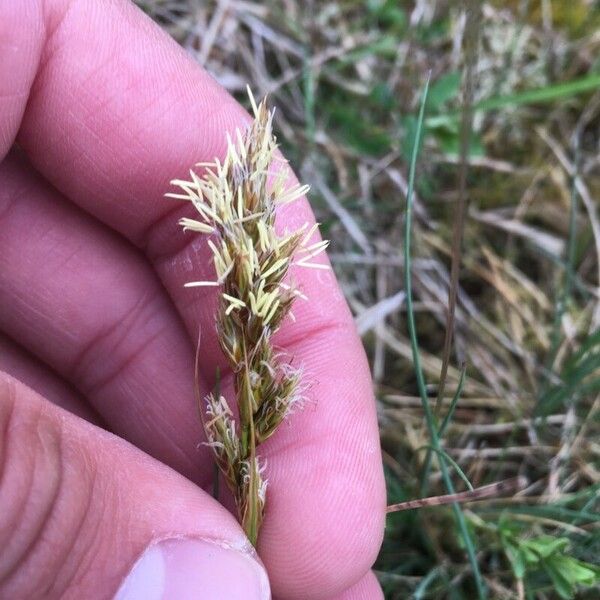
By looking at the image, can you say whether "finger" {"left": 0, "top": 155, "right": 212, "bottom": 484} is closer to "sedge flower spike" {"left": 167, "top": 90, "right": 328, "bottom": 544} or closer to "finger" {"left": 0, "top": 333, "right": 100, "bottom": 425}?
"finger" {"left": 0, "top": 333, "right": 100, "bottom": 425}

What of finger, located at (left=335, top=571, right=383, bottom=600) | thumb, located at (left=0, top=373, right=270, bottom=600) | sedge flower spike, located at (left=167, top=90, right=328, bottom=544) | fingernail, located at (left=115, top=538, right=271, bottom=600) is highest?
sedge flower spike, located at (left=167, top=90, right=328, bottom=544)

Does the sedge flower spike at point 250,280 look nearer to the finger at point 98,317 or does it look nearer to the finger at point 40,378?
the finger at point 98,317

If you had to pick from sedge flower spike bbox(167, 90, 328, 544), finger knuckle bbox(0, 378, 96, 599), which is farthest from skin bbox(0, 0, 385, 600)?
sedge flower spike bbox(167, 90, 328, 544)

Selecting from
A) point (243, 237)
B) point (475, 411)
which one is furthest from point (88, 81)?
point (475, 411)

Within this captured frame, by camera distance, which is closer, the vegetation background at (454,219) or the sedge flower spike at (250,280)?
the sedge flower spike at (250,280)

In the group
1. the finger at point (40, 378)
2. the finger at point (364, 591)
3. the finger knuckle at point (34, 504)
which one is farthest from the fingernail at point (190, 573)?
the finger at point (40, 378)

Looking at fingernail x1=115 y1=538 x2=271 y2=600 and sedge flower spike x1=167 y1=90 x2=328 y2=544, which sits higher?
sedge flower spike x1=167 y1=90 x2=328 y2=544

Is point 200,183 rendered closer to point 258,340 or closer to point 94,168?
point 258,340
